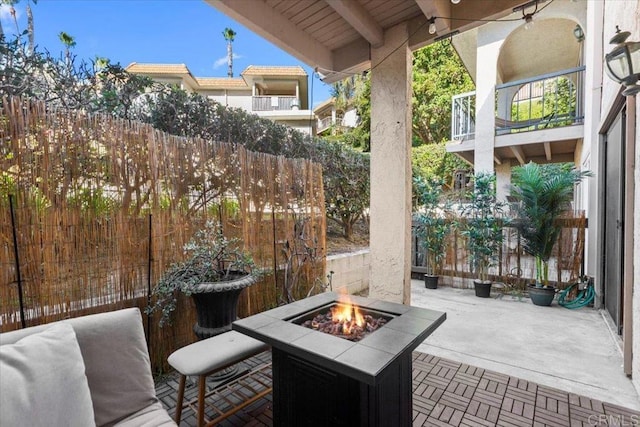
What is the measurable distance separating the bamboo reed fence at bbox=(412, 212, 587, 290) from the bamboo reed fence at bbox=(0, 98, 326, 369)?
3.20 metres

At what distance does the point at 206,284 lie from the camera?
Answer: 229cm

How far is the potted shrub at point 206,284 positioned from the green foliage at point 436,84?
13.0m

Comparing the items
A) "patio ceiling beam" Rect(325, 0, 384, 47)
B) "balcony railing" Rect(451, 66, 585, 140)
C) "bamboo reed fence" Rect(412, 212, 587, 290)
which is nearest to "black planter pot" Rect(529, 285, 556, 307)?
"bamboo reed fence" Rect(412, 212, 587, 290)

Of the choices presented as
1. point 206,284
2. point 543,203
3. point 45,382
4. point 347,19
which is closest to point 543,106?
point 543,203

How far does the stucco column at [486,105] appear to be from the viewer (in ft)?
22.8

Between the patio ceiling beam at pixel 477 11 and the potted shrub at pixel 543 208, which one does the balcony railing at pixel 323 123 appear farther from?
the patio ceiling beam at pixel 477 11

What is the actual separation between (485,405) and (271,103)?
16717 mm

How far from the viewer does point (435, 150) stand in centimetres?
1239

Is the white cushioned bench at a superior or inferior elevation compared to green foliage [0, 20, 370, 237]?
inferior

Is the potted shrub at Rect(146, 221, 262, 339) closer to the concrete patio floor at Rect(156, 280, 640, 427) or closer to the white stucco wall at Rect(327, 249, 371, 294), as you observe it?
the concrete patio floor at Rect(156, 280, 640, 427)

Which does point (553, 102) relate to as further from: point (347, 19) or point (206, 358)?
point (206, 358)

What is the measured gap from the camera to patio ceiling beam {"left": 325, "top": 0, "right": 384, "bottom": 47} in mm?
2312

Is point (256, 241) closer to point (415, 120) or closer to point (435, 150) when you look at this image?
point (435, 150)

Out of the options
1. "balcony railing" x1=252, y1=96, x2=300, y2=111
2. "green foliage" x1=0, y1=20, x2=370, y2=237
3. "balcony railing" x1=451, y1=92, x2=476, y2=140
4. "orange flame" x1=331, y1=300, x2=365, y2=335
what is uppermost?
"balcony railing" x1=252, y1=96, x2=300, y2=111
